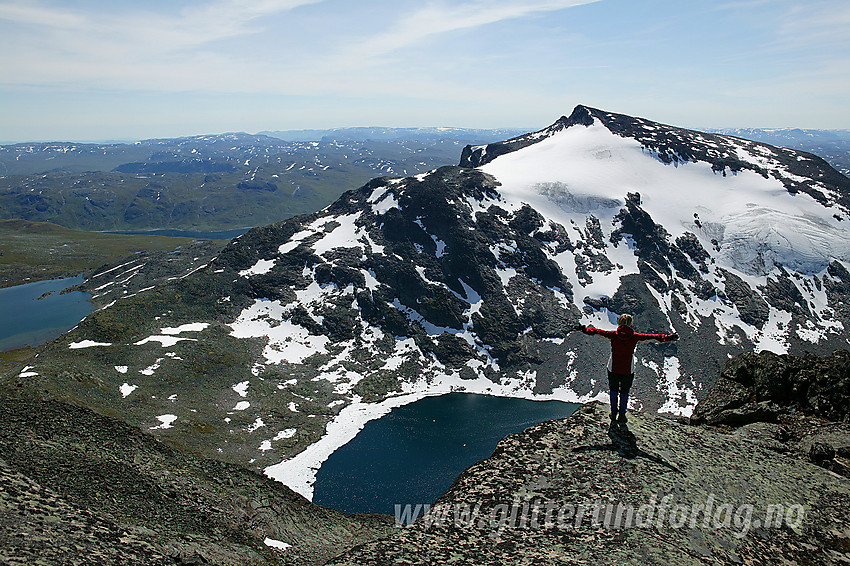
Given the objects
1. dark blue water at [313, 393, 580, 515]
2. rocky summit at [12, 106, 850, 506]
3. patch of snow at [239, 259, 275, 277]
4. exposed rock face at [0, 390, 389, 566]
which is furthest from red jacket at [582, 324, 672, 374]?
patch of snow at [239, 259, 275, 277]

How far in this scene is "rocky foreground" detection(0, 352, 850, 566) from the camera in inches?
491

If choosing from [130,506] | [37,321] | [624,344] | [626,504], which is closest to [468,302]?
[130,506]

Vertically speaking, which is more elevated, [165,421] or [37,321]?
[165,421]

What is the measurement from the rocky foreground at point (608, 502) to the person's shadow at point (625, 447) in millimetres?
59

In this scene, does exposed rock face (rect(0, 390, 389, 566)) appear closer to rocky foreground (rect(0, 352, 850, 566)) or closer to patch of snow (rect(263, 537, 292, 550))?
rocky foreground (rect(0, 352, 850, 566))

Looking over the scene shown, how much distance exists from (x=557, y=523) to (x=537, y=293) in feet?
449

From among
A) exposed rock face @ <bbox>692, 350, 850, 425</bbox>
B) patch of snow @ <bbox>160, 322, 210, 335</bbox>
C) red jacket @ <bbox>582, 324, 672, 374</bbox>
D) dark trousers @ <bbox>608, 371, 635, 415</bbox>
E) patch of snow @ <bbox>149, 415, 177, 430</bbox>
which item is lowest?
patch of snow @ <bbox>149, 415, 177, 430</bbox>

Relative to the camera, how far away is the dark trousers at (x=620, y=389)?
17391mm

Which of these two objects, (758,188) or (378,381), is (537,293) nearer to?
(378,381)

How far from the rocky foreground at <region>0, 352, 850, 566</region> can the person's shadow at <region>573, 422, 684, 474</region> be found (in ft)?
0.19

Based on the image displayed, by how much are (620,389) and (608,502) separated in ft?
16.3

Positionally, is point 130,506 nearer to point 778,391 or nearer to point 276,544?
point 276,544

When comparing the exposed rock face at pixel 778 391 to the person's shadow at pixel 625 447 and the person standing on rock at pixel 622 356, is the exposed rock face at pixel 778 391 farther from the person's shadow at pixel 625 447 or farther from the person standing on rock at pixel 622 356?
the person's shadow at pixel 625 447

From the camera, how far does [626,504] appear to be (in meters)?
13.8
